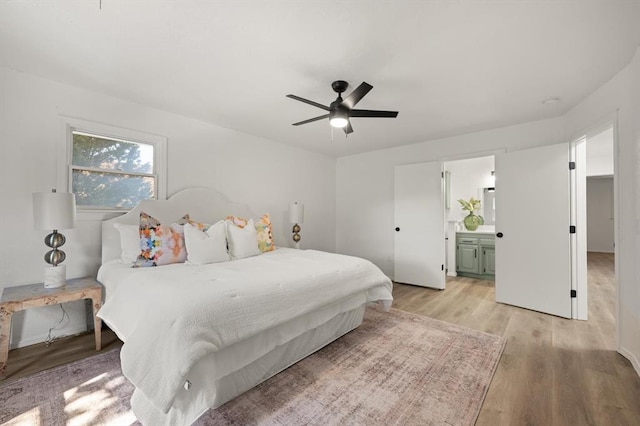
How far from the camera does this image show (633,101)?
83.1 inches

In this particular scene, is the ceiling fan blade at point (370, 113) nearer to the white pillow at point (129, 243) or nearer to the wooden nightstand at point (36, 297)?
the white pillow at point (129, 243)

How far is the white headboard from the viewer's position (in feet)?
9.10

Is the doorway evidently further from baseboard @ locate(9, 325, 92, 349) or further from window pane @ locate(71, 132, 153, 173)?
baseboard @ locate(9, 325, 92, 349)

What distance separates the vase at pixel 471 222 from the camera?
5332 mm

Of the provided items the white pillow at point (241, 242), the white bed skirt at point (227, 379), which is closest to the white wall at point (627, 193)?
the white bed skirt at point (227, 379)

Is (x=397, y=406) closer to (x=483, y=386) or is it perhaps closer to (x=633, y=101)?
(x=483, y=386)

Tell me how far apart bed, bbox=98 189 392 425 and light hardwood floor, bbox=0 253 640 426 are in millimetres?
779

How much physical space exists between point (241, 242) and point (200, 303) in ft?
4.90

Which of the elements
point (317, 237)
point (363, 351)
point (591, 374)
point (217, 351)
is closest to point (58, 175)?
point (217, 351)

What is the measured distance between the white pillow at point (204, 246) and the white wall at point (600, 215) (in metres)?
9.95

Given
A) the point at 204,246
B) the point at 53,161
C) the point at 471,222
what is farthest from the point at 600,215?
the point at 53,161

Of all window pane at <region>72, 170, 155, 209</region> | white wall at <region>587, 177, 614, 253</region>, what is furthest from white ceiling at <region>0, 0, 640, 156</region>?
white wall at <region>587, 177, 614, 253</region>

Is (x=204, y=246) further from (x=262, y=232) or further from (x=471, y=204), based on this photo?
(x=471, y=204)

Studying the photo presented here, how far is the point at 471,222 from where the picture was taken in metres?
5.36
